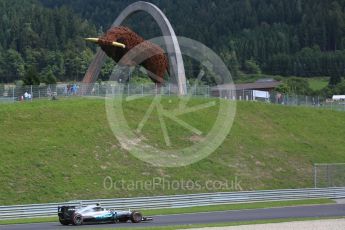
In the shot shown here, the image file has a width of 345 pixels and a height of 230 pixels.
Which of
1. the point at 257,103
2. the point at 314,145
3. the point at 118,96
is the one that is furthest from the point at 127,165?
the point at 257,103

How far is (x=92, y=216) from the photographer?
41.8 meters

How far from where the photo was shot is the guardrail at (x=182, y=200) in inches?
1857

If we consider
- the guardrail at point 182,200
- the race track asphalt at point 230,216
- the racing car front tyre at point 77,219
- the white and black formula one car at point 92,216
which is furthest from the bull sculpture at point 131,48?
the racing car front tyre at point 77,219

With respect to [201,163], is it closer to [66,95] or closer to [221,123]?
[221,123]

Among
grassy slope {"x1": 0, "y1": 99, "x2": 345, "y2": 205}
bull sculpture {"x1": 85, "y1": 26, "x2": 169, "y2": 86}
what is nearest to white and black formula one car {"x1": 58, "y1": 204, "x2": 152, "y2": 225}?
grassy slope {"x1": 0, "y1": 99, "x2": 345, "y2": 205}

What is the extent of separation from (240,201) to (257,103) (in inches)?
1004

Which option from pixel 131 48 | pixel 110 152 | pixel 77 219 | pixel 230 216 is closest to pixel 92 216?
pixel 77 219

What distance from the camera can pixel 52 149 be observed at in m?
57.3

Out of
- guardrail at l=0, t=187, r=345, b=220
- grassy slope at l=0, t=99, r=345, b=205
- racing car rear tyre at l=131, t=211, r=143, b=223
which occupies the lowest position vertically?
guardrail at l=0, t=187, r=345, b=220

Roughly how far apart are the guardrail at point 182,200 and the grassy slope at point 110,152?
295 cm

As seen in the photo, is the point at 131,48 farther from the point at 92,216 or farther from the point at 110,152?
the point at 92,216

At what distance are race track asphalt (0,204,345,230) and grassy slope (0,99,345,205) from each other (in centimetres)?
834

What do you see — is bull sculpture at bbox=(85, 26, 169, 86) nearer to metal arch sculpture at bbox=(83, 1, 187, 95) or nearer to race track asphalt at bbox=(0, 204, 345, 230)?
metal arch sculpture at bbox=(83, 1, 187, 95)

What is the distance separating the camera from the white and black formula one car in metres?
41.1
